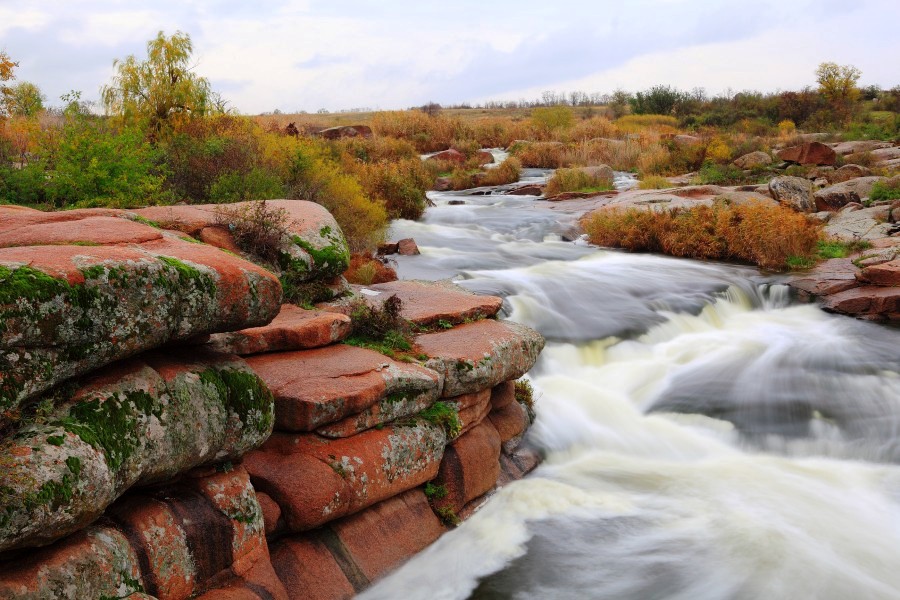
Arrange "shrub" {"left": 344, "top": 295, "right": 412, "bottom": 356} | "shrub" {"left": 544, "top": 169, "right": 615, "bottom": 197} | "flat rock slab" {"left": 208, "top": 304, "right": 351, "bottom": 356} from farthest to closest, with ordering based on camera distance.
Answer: "shrub" {"left": 544, "top": 169, "right": 615, "bottom": 197} < "shrub" {"left": 344, "top": 295, "right": 412, "bottom": 356} < "flat rock slab" {"left": 208, "top": 304, "right": 351, "bottom": 356}

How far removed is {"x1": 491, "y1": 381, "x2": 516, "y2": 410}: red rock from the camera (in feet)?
25.5

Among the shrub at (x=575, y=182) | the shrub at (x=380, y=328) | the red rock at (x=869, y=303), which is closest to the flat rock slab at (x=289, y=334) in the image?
the shrub at (x=380, y=328)

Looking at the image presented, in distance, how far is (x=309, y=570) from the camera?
535cm

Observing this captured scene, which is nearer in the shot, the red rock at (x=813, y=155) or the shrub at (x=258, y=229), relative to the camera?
the shrub at (x=258, y=229)

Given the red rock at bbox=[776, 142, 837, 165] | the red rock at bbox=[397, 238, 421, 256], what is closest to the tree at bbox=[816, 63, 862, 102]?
the red rock at bbox=[776, 142, 837, 165]

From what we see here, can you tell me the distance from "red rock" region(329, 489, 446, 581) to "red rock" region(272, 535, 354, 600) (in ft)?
0.63

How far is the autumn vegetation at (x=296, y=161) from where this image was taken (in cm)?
973

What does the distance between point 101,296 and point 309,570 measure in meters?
2.46

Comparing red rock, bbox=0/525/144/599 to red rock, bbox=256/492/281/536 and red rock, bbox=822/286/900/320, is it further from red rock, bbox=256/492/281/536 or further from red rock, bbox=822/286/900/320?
red rock, bbox=822/286/900/320

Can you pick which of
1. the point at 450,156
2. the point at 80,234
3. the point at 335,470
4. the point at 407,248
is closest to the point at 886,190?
the point at 407,248

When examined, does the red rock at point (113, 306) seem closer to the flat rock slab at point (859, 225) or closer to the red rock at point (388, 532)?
the red rock at point (388, 532)

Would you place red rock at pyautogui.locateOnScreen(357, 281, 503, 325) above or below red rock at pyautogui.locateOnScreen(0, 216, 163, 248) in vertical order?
below

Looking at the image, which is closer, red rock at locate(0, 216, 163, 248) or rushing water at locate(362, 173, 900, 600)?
red rock at locate(0, 216, 163, 248)

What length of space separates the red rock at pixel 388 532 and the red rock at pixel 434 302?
2.23 meters
